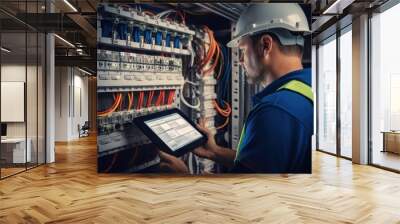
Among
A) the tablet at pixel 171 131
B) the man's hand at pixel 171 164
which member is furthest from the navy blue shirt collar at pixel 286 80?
the man's hand at pixel 171 164

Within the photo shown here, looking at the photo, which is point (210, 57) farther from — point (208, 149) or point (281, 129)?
point (281, 129)

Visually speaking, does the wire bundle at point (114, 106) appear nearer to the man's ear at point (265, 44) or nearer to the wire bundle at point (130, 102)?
the wire bundle at point (130, 102)

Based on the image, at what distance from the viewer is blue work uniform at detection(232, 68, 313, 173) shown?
6020 mm

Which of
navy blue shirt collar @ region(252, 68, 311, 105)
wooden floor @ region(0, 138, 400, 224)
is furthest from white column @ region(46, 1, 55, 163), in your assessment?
navy blue shirt collar @ region(252, 68, 311, 105)

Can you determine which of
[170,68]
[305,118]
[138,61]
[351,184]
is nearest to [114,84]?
[138,61]

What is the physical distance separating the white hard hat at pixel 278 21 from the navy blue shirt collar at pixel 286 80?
0.48 metres

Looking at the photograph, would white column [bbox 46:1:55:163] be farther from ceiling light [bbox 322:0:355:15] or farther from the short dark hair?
ceiling light [bbox 322:0:355:15]

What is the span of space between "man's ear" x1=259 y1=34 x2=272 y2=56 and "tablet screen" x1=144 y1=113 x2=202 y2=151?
5.70ft

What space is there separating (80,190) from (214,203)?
1.98 m

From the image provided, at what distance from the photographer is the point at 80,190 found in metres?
5.04

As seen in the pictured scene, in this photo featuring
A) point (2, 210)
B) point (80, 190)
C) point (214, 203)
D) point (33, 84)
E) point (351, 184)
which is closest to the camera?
point (2, 210)

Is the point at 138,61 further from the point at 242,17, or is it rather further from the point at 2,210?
the point at 2,210

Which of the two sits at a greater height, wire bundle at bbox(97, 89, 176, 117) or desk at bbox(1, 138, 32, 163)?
wire bundle at bbox(97, 89, 176, 117)

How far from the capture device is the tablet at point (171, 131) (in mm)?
6062
